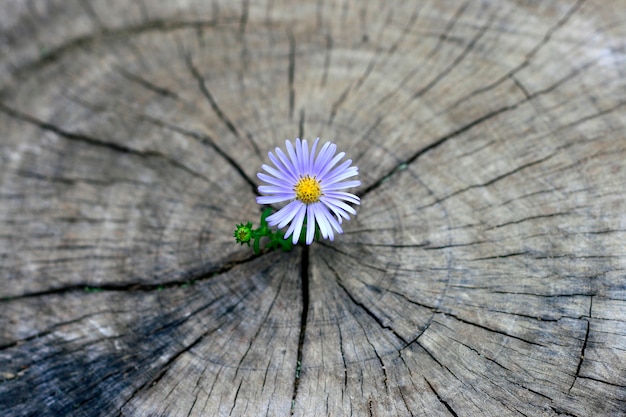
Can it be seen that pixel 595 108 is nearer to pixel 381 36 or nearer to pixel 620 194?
pixel 620 194

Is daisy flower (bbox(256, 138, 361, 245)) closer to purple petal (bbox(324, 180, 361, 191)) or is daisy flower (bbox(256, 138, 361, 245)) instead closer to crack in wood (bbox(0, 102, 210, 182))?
purple petal (bbox(324, 180, 361, 191))

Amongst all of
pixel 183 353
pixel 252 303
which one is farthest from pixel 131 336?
pixel 252 303

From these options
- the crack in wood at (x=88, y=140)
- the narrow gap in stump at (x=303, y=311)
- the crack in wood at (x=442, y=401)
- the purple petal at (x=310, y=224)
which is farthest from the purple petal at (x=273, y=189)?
the crack in wood at (x=442, y=401)

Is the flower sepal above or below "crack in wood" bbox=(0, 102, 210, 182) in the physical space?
below

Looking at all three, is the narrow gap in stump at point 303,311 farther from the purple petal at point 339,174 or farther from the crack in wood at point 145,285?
the purple petal at point 339,174

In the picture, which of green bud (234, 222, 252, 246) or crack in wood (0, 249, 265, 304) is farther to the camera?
crack in wood (0, 249, 265, 304)

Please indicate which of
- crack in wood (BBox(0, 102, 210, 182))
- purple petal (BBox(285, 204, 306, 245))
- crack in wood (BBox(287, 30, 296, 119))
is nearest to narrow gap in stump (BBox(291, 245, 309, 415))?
purple petal (BBox(285, 204, 306, 245))
